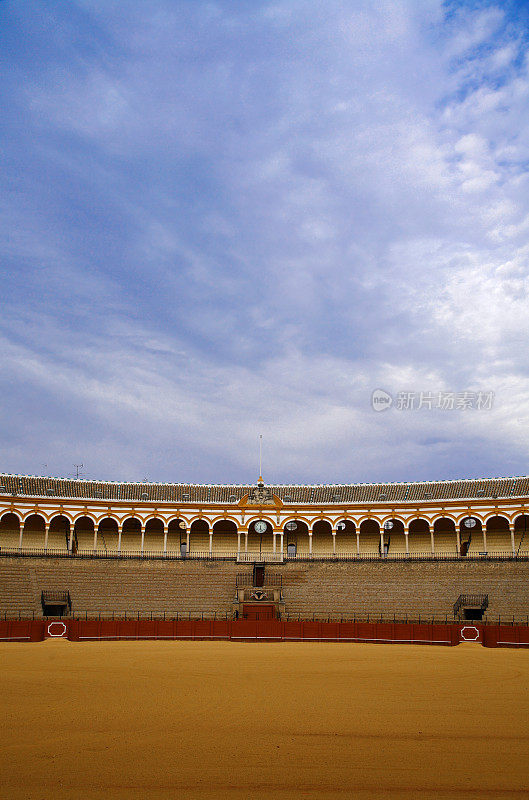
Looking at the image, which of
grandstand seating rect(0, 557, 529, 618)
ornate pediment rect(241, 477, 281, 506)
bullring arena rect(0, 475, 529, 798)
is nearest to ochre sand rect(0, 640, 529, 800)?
bullring arena rect(0, 475, 529, 798)

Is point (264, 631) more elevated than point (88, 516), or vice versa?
point (88, 516)

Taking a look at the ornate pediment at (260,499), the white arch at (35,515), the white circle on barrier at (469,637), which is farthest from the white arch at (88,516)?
the white circle on barrier at (469,637)

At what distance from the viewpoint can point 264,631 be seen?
33625mm

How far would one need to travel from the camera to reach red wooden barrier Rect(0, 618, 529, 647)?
30.9 metres

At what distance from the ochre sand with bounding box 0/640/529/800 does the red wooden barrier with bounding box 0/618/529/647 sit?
10155 mm

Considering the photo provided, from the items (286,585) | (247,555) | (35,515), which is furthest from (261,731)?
(35,515)

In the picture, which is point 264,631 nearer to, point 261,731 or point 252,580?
point 252,580

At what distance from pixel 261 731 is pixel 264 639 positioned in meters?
22.7

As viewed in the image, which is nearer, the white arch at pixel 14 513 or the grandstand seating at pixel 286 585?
the grandstand seating at pixel 286 585

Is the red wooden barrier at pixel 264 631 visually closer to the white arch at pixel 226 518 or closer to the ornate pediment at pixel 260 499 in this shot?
the white arch at pixel 226 518

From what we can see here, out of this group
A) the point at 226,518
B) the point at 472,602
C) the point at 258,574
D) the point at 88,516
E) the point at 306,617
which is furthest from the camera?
the point at 226,518

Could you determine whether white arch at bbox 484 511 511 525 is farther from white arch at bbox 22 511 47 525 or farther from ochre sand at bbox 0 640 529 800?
white arch at bbox 22 511 47 525

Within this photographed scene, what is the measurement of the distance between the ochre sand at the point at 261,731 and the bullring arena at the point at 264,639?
0.05 metres

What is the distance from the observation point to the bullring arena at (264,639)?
9523 mm
